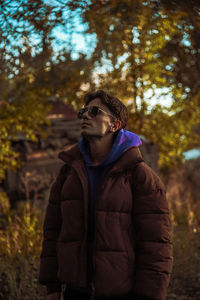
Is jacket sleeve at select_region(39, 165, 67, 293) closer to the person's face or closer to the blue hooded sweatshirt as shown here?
the blue hooded sweatshirt

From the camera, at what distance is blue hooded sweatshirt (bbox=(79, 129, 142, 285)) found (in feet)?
6.13

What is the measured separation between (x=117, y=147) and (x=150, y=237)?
519mm

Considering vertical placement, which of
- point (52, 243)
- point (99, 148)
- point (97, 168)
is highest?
point (99, 148)

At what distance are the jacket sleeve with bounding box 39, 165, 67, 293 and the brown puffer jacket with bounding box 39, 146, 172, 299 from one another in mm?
125

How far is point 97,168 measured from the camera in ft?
6.48

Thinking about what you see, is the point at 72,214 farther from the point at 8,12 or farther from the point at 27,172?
the point at 27,172

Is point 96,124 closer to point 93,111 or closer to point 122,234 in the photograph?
point 93,111

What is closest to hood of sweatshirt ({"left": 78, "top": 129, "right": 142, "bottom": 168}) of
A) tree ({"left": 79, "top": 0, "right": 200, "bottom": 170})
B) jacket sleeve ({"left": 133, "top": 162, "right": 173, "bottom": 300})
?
jacket sleeve ({"left": 133, "top": 162, "right": 173, "bottom": 300})

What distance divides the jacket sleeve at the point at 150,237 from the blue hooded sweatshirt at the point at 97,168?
153 millimetres

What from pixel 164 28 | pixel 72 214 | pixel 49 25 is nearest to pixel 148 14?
pixel 164 28

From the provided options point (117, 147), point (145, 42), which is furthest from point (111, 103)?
point (145, 42)

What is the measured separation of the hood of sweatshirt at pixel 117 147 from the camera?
1889 mm

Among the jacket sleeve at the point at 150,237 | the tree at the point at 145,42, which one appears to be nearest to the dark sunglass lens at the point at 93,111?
the jacket sleeve at the point at 150,237

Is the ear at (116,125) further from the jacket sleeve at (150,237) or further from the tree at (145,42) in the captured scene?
the tree at (145,42)
